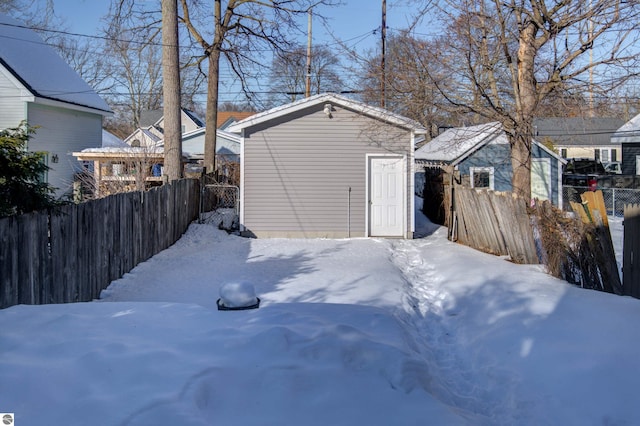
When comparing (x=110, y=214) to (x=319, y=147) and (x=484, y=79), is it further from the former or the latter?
(x=484, y=79)

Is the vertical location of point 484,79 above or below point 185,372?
above

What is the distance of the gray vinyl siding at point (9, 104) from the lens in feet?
67.0

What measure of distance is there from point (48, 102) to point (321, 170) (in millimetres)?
12333

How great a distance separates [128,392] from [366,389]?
1513mm

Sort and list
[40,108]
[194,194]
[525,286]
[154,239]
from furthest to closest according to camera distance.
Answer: [40,108] → [194,194] → [154,239] → [525,286]

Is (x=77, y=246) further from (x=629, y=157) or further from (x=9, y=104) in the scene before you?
(x=629, y=157)

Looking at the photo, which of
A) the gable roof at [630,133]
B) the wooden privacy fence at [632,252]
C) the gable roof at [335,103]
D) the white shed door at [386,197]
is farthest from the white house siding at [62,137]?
the gable roof at [630,133]

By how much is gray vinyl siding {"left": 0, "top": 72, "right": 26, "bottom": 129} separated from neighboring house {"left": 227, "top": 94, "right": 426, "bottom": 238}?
1018cm

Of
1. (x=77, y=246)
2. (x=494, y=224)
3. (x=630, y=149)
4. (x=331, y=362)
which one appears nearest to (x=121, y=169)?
(x=77, y=246)

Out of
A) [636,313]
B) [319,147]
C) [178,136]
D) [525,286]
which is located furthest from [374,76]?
[636,313]

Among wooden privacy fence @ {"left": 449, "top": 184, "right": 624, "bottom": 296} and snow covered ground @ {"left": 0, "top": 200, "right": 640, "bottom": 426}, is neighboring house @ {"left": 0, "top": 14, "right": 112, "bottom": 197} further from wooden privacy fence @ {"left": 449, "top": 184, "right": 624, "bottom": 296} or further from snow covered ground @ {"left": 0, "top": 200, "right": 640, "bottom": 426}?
snow covered ground @ {"left": 0, "top": 200, "right": 640, "bottom": 426}

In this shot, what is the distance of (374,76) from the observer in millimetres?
15711

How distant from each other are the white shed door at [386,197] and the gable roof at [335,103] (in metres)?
1.08

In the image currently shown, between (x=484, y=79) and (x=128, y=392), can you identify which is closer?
(x=128, y=392)
